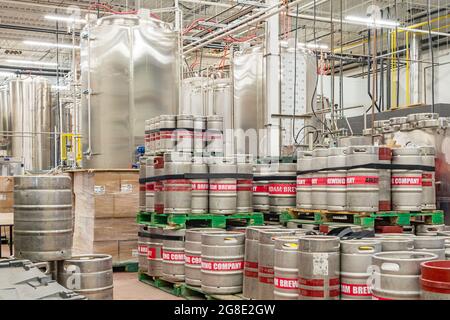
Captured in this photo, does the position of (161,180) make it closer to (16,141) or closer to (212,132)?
(212,132)

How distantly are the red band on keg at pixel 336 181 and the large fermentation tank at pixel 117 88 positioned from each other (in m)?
4.08

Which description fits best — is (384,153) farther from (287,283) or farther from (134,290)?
(134,290)

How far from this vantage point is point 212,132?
698 centimetres

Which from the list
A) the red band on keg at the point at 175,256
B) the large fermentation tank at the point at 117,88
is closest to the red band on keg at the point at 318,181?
the red band on keg at the point at 175,256

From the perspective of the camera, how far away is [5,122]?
1374cm

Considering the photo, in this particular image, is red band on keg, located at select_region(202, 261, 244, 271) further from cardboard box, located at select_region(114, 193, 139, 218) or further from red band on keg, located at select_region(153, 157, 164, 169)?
cardboard box, located at select_region(114, 193, 139, 218)

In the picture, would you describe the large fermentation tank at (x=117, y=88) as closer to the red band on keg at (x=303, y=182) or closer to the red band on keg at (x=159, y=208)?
the red band on keg at (x=159, y=208)

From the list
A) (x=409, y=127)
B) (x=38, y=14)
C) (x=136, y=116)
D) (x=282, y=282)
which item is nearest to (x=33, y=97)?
(x=38, y=14)

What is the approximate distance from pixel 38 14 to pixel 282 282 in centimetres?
1325

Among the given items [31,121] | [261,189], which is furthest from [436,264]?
[31,121]

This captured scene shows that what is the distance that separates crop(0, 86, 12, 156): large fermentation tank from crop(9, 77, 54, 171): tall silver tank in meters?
0.12

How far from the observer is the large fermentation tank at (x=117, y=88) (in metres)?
8.71

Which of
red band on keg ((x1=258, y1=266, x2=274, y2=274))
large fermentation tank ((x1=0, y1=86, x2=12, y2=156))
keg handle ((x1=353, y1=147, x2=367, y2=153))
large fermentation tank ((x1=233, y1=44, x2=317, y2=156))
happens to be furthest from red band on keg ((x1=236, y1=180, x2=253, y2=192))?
large fermentation tank ((x1=0, y1=86, x2=12, y2=156))

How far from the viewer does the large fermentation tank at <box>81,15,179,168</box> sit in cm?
871
